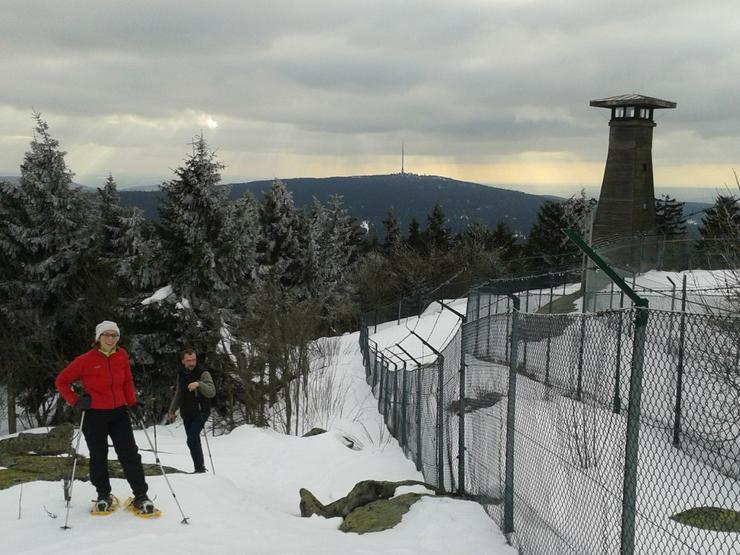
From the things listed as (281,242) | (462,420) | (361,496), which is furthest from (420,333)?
(462,420)

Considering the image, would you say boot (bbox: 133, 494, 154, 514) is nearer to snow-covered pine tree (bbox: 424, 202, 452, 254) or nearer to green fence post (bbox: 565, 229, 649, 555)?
green fence post (bbox: 565, 229, 649, 555)

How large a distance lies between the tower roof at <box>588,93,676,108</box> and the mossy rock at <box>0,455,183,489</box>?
2759 centimetres

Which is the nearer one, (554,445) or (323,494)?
(554,445)

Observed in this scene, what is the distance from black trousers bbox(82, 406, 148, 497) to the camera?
22.9 ft

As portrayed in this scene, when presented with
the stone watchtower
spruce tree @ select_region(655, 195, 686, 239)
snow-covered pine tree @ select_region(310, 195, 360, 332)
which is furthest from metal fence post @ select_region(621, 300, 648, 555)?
spruce tree @ select_region(655, 195, 686, 239)

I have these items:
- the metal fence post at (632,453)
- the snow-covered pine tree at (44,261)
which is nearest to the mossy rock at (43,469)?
the metal fence post at (632,453)

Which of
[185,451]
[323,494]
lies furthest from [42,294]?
[323,494]

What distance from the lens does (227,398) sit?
2594 centimetres

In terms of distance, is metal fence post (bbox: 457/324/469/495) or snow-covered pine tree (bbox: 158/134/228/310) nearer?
metal fence post (bbox: 457/324/469/495)

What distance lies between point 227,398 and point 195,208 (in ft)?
25.7

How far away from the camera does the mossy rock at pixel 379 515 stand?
288 inches

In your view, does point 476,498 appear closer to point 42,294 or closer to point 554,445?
point 554,445

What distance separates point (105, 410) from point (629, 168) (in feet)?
92.5

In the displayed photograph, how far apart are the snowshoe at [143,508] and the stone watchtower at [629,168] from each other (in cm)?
2679
